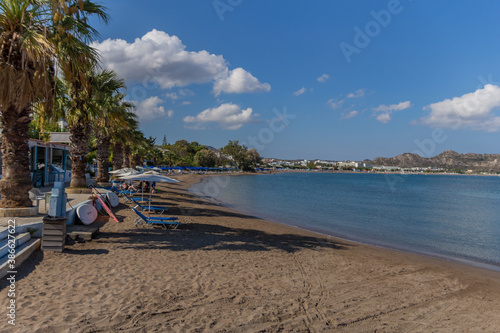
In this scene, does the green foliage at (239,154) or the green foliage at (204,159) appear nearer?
the green foliage at (204,159)

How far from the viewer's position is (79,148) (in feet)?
46.9

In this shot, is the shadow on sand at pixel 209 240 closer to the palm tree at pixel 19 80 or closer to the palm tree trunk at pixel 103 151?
the palm tree at pixel 19 80

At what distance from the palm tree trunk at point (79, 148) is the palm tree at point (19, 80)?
5.93m

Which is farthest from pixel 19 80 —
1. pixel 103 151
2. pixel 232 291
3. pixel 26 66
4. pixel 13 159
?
pixel 103 151

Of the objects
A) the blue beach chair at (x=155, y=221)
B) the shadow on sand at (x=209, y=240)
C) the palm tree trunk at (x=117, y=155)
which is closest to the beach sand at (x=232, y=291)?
the shadow on sand at (x=209, y=240)

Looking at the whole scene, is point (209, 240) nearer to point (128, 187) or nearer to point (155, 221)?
point (155, 221)

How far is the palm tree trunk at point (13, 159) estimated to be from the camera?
8.10 metres

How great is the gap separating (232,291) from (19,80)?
748 centimetres

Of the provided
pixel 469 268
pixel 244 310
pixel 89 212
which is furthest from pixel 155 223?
pixel 469 268

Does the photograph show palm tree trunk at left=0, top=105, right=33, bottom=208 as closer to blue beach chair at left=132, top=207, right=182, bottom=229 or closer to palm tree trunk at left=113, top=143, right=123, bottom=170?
blue beach chair at left=132, top=207, right=182, bottom=229

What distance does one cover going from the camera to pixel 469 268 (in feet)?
31.9

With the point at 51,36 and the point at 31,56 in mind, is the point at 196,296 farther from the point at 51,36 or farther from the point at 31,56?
the point at 51,36

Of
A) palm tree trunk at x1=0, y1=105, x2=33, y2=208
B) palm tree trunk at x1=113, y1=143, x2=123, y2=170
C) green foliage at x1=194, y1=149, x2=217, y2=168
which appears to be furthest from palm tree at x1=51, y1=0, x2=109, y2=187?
green foliage at x1=194, y1=149, x2=217, y2=168

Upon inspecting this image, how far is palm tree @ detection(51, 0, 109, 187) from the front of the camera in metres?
8.08
